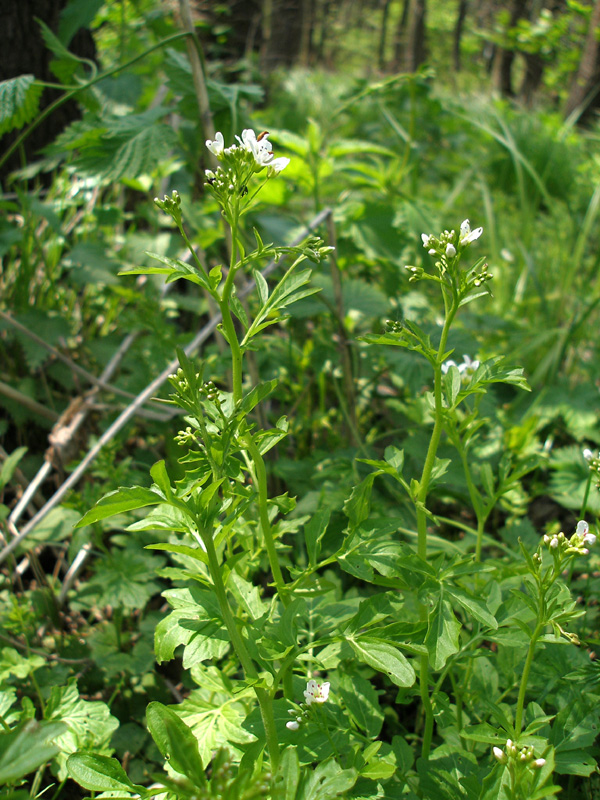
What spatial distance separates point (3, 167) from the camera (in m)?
2.67

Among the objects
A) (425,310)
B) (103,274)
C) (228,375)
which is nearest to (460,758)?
(228,375)

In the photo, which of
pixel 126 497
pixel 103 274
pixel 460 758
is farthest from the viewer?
pixel 103 274

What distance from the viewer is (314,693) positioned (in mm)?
973

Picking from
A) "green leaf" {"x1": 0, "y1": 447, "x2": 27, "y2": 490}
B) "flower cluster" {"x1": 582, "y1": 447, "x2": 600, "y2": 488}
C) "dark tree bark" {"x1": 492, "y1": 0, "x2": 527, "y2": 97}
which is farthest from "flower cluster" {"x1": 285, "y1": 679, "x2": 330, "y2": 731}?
"dark tree bark" {"x1": 492, "y1": 0, "x2": 527, "y2": 97}

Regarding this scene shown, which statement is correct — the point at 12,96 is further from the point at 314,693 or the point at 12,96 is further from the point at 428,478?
the point at 314,693

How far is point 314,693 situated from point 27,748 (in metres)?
0.45

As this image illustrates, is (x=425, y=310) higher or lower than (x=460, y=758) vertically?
higher

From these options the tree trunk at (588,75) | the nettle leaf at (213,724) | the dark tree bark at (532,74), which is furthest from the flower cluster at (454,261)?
the dark tree bark at (532,74)

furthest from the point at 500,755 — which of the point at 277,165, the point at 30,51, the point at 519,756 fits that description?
the point at 30,51

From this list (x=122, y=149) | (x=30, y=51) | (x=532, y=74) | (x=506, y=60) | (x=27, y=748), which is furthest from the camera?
(x=532, y=74)

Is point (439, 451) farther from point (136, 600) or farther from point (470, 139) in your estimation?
point (470, 139)

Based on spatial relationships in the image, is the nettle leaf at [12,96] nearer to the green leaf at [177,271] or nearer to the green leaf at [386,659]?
the green leaf at [177,271]

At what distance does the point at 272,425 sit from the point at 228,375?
33 centimetres

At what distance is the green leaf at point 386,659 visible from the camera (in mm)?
896
